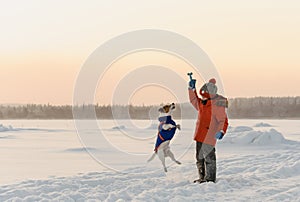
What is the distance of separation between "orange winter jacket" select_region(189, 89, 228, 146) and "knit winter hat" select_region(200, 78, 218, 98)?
103 mm

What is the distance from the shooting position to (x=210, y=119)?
751 cm

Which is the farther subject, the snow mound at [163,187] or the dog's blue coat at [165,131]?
the dog's blue coat at [165,131]

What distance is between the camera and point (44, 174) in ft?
34.7

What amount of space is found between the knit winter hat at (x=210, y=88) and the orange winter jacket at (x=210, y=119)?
0.10m

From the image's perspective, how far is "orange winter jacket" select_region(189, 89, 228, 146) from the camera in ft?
24.5

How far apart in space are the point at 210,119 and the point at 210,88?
53 centimetres

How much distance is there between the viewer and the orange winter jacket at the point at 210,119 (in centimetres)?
745

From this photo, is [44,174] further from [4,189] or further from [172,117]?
[172,117]

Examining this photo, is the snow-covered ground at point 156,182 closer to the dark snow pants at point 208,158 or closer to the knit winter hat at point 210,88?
the dark snow pants at point 208,158

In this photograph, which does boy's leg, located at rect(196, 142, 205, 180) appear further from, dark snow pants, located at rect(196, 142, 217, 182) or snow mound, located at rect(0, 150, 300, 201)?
snow mound, located at rect(0, 150, 300, 201)

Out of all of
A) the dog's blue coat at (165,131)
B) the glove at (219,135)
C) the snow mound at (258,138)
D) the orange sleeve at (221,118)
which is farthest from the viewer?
the snow mound at (258,138)

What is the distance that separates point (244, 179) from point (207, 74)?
6.43 ft

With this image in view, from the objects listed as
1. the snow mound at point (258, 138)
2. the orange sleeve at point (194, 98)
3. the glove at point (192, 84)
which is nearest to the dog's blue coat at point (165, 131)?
the orange sleeve at point (194, 98)

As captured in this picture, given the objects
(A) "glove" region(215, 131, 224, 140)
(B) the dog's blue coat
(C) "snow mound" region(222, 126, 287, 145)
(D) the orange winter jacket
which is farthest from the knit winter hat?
(C) "snow mound" region(222, 126, 287, 145)
